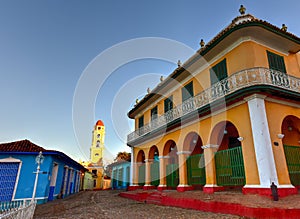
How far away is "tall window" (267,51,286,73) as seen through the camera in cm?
887

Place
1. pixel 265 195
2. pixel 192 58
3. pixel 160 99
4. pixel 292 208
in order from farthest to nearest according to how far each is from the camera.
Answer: pixel 160 99 → pixel 192 58 → pixel 265 195 → pixel 292 208

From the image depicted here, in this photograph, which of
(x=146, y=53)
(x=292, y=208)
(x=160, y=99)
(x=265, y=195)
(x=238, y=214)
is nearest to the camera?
(x=292, y=208)

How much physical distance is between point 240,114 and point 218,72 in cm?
277

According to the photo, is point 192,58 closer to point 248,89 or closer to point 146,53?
point 146,53

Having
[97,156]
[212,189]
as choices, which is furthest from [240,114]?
[97,156]

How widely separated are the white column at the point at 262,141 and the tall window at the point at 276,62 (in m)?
2.56

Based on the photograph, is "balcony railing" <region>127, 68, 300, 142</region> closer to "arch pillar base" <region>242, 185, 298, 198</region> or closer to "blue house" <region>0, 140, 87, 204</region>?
"arch pillar base" <region>242, 185, 298, 198</region>

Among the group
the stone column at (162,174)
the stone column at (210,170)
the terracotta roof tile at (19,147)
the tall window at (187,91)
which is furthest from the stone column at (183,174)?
the terracotta roof tile at (19,147)

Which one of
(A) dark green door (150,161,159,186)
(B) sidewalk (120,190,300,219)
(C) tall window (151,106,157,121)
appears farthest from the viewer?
(C) tall window (151,106,157,121)

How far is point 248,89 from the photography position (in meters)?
7.24

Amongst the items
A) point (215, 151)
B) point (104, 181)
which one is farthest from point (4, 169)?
point (104, 181)

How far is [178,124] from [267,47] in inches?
221

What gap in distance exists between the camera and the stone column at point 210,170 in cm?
859

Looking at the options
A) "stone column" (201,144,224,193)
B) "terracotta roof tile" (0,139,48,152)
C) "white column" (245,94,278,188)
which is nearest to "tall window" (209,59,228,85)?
"white column" (245,94,278,188)
